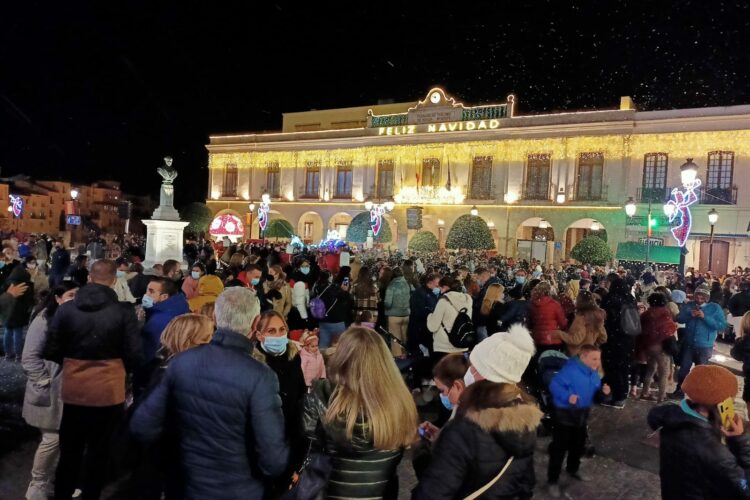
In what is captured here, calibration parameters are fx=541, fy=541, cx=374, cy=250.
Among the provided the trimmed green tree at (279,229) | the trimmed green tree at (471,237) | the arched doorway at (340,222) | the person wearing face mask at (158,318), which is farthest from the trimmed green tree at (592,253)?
the person wearing face mask at (158,318)

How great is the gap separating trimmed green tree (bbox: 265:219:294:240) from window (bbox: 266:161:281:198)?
4.44m

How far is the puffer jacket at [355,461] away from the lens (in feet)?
8.38

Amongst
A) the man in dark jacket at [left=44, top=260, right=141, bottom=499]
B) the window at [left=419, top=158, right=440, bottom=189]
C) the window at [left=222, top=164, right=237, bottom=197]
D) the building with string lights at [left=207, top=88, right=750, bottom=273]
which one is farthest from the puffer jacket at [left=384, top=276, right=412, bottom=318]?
the window at [left=222, top=164, right=237, bottom=197]

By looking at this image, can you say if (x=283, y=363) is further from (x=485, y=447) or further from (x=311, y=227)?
(x=311, y=227)

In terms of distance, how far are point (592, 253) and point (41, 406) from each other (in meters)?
21.1

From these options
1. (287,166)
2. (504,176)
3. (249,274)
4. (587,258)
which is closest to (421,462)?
(249,274)

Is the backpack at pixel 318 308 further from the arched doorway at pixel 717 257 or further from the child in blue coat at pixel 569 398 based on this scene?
the arched doorway at pixel 717 257

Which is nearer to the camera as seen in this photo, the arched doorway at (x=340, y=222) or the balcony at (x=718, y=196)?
the balcony at (x=718, y=196)

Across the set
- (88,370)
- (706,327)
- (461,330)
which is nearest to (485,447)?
(88,370)

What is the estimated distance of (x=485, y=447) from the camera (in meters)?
2.46

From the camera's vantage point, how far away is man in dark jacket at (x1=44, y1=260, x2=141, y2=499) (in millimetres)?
3836

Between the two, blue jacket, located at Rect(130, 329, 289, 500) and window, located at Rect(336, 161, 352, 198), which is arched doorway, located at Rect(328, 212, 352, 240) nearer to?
window, located at Rect(336, 161, 352, 198)

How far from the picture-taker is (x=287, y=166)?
39188 millimetres

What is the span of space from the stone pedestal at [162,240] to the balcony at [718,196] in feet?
76.9
